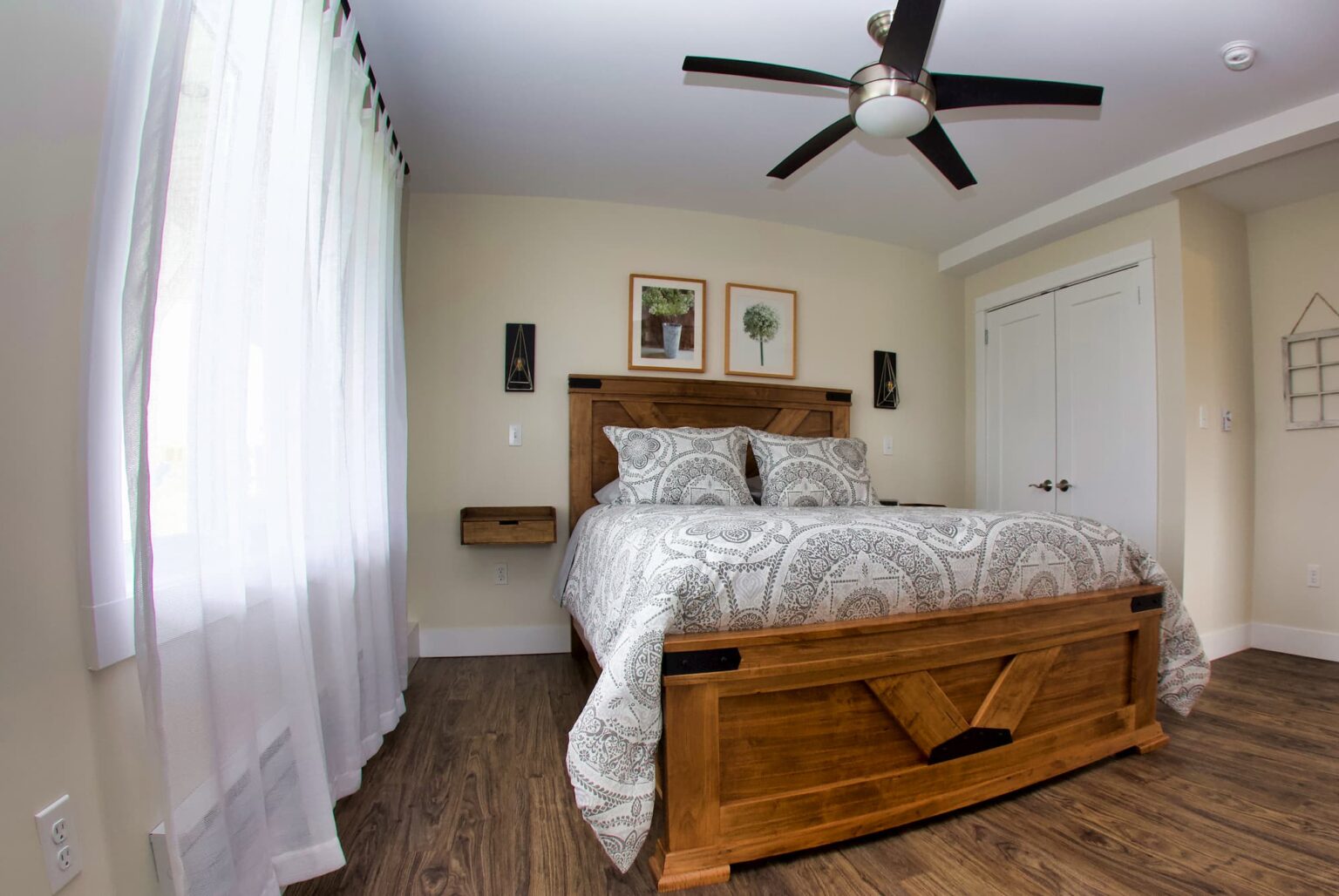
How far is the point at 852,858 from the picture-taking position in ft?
4.66

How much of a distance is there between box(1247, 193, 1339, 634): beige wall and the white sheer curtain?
14.8ft

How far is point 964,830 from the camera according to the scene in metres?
1.54

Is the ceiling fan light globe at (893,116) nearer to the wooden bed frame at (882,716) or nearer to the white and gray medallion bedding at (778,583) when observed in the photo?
the white and gray medallion bedding at (778,583)

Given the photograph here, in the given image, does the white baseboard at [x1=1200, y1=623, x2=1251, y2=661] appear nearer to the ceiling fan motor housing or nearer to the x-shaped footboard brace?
the x-shaped footboard brace

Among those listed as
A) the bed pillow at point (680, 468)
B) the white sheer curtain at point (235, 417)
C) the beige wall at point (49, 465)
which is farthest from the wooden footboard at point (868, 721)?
the bed pillow at point (680, 468)

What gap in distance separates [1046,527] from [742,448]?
144cm

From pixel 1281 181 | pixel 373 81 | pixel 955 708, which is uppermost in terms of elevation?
pixel 373 81

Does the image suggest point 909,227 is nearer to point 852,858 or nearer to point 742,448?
point 742,448

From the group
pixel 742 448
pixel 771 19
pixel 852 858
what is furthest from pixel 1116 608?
pixel 771 19

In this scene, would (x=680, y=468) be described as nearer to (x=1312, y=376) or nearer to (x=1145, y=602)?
(x=1145, y=602)

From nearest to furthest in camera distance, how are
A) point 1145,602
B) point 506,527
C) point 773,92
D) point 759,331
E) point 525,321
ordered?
point 1145,602 → point 773,92 → point 506,527 → point 525,321 → point 759,331

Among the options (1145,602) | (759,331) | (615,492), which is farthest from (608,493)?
(1145,602)

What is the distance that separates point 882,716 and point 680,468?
144cm

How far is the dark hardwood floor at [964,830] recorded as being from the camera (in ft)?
4.38
